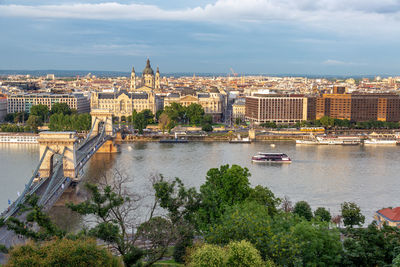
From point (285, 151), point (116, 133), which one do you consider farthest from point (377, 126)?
point (116, 133)

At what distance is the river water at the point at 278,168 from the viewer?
12.1 meters

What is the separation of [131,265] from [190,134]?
20146mm

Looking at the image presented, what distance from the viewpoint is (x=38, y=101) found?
33.0m

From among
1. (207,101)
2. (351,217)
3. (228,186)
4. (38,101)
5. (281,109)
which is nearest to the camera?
(228,186)

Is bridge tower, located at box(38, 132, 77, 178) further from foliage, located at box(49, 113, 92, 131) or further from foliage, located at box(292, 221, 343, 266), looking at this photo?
foliage, located at box(49, 113, 92, 131)

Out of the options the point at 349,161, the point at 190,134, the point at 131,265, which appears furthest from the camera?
the point at 190,134

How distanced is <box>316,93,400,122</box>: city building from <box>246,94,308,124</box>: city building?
1.17m

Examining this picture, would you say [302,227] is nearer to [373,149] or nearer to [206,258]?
[206,258]

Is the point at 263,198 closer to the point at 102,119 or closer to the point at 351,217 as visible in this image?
the point at 351,217

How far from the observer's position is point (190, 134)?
85.4 ft

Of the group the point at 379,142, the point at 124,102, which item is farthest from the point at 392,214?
the point at 124,102

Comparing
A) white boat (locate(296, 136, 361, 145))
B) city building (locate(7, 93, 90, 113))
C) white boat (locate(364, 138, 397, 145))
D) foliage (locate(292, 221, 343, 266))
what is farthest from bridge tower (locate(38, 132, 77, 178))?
city building (locate(7, 93, 90, 113))

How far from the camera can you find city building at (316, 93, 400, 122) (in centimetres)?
3098

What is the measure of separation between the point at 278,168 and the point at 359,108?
16.7 metres
